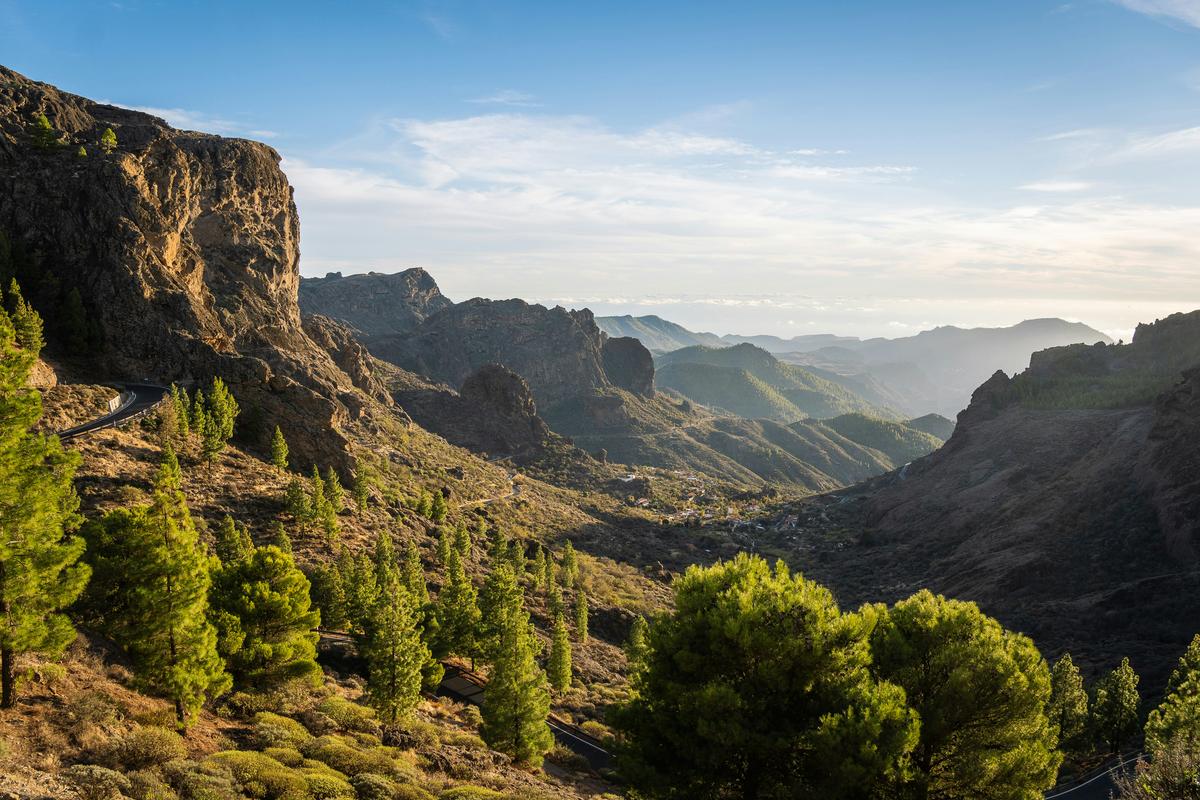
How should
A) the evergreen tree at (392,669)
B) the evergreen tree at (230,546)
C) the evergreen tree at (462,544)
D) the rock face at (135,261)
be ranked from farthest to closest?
1. the evergreen tree at (462,544)
2. the rock face at (135,261)
3. the evergreen tree at (230,546)
4. the evergreen tree at (392,669)

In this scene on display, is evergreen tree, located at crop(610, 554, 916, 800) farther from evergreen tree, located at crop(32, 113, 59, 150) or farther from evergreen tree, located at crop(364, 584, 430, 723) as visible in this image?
evergreen tree, located at crop(32, 113, 59, 150)

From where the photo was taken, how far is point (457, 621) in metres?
44.7

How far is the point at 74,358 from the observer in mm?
59719

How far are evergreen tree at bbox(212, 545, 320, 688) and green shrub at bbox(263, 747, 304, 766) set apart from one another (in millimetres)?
8635

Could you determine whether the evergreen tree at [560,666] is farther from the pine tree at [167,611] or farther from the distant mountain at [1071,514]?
the distant mountain at [1071,514]

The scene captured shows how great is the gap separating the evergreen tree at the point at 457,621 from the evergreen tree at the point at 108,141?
7060 centimetres

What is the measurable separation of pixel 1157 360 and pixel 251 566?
594ft

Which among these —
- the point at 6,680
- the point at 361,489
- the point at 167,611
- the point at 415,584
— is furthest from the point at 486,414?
the point at 6,680

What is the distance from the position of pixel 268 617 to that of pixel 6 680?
11790mm

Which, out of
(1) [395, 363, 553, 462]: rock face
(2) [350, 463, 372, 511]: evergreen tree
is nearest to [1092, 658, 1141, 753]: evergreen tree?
(2) [350, 463, 372, 511]: evergreen tree

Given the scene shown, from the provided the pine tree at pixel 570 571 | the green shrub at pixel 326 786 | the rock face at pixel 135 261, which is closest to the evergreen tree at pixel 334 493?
the rock face at pixel 135 261

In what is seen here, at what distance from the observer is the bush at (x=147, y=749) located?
709 inches

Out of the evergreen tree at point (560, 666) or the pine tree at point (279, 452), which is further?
the pine tree at point (279, 452)

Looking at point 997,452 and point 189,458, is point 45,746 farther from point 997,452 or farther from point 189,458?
point 997,452
